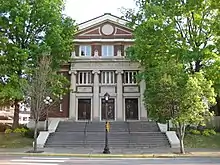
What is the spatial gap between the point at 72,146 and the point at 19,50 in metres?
9.78

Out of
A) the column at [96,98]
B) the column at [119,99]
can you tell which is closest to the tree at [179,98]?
the column at [119,99]

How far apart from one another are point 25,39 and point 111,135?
12.4 m

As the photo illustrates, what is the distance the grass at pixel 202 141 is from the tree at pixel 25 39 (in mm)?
14122

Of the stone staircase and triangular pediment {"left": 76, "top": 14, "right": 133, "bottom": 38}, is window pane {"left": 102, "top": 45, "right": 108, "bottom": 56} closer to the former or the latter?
triangular pediment {"left": 76, "top": 14, "right": 133, "bottom": 38}

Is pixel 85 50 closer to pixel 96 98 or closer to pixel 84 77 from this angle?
pixel 84 77

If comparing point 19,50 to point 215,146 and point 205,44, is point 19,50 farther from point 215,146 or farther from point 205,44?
point 215,146

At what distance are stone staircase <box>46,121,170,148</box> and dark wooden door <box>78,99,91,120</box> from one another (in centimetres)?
431

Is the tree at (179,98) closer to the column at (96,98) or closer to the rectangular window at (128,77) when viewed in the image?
the column at (96,98)

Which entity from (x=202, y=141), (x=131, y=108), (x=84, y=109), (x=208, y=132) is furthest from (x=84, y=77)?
(x=202, y=141)

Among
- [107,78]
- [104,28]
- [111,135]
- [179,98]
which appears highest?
[104,28]

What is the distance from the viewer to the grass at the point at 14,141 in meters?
23.1

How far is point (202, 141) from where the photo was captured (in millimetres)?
23891

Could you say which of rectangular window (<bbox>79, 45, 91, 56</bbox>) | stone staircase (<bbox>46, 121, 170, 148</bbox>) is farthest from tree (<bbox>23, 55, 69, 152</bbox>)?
rectangular window (<bbox>79, 45, 91, 56</bbox>)

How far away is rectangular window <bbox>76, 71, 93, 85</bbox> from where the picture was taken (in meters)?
34.1
